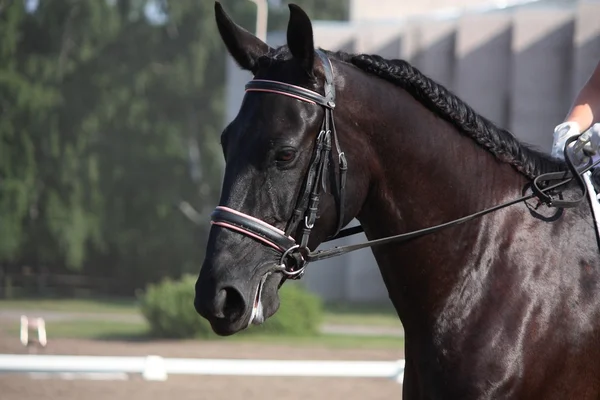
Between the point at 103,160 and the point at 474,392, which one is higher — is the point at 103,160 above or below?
above

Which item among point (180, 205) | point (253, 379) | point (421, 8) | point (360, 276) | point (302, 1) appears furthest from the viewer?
point (302, 1)

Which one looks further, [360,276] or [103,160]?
[103,160]

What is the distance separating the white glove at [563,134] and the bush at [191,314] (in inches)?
541

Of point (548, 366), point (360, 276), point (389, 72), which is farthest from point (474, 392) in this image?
point (360, 276)

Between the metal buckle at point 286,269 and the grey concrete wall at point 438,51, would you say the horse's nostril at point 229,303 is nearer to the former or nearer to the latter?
the metal buckle at point 286,269

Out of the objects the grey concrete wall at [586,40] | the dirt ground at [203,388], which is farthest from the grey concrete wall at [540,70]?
the dirt ground at [203,388]

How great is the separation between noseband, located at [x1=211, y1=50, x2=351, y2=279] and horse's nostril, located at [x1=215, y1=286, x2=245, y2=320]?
193 millimetres

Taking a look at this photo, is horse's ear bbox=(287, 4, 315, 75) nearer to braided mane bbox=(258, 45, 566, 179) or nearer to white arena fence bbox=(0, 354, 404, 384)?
braided mane bbox=(258, 45, 566, 179)

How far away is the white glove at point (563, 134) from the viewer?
3.37m

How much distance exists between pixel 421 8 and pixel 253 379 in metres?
25.9

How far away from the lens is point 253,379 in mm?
11516

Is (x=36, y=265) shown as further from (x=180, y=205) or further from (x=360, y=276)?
(x=360, y=276)

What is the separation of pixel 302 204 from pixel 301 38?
0.55 m

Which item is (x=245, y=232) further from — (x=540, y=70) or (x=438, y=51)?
(x=438, y=51)
